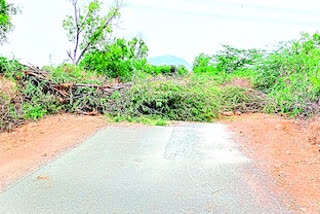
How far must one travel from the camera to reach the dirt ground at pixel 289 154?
4320 millimetres

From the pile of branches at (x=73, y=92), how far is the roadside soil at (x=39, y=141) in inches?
20.5

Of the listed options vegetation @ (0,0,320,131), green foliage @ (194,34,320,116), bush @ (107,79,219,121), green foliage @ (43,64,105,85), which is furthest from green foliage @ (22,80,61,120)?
green foliage @ (194,34,320,116)

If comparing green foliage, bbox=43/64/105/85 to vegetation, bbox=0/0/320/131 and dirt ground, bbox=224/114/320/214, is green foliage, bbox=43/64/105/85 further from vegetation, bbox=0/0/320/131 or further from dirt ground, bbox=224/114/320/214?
dirt ground, bbox=224/114/320/214

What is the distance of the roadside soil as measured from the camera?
5.39 meters

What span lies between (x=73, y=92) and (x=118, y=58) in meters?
11.8

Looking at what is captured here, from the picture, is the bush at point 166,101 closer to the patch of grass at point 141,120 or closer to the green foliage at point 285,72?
the patch of grass at point 141,120

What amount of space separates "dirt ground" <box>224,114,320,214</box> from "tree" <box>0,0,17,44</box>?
16.1 m

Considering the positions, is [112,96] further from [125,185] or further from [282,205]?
[282,205]

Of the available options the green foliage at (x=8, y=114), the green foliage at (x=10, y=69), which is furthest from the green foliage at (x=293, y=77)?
the green foliage at (x=10, y=69)

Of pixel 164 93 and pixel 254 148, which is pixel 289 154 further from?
pixel 164 93

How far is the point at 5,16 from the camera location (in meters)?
20.8

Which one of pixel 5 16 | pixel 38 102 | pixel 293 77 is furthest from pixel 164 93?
pixel 5 16

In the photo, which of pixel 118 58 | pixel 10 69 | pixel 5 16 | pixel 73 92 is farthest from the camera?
pixel 118 58

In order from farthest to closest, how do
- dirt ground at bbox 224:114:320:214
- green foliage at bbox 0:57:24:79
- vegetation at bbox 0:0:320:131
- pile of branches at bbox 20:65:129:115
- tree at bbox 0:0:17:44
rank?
tree at bbox 0:0:17:44, pile of branches at bbox 20:65:129:115, green foliage at bbox 0:57:24:79, vegetation at bbox 0:0:320:131, dirt ground at bbox 224:114:320:214
